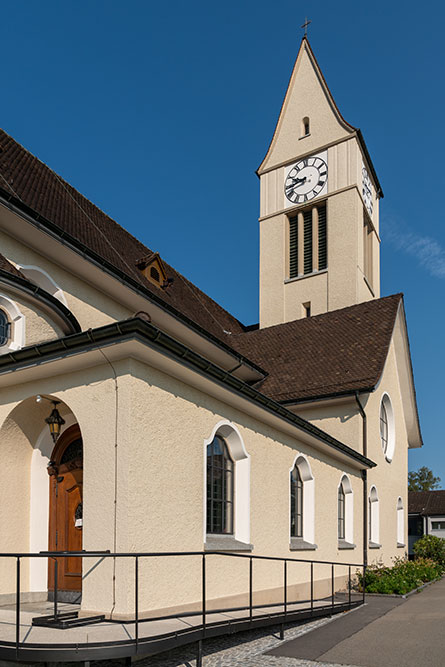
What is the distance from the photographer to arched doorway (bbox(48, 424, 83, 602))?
912 centimetres

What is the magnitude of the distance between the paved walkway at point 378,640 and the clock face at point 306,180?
2289 cm

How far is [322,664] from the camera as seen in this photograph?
8.12 meters

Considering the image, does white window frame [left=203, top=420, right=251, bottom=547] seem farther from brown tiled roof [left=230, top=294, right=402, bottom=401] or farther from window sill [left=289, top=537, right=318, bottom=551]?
brown tiled roof [left=230, top=294, right=402, bottom=401]

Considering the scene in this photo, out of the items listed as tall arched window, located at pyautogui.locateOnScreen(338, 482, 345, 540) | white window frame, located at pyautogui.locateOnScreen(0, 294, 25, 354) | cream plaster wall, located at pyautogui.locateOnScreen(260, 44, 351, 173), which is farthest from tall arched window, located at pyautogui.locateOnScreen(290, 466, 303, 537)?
cream plaster wall, located at pyautogui.locateOnScreen(260, 44, 351, 173)

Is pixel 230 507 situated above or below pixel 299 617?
above

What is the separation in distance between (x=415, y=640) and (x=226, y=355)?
34.9 ft

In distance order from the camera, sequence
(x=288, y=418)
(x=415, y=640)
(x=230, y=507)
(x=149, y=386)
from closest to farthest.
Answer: (x=149, y=386)
(x=415, y=640)
(x=230, y=507)
(x=288, y=418)

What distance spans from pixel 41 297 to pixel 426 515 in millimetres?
38088

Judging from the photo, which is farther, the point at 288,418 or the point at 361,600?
the point at 361,600

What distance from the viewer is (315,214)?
3228cm

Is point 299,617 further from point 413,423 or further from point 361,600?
point 413,423

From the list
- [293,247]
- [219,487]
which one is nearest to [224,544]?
[219,487]

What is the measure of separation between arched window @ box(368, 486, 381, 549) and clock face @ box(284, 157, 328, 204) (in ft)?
56.4

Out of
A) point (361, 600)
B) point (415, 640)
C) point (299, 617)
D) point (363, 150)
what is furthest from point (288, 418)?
point (363, 150)
